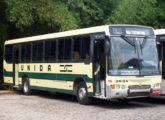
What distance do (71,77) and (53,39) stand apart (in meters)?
2.55

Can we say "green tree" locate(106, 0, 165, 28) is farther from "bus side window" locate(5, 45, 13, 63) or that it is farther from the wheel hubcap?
the wheel hubcap

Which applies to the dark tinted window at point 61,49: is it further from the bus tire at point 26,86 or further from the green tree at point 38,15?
the green tree at point 38,15

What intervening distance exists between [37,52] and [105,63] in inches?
254

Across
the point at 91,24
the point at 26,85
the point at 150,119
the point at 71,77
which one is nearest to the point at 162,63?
the point at 71,77

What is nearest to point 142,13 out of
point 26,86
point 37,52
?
point 26,86

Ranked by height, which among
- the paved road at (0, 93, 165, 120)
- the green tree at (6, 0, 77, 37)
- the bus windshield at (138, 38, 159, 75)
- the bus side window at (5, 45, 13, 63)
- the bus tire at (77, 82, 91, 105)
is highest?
the green tree at (6, 0, 77, 37)

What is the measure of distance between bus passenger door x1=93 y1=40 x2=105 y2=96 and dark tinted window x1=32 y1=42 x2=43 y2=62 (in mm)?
5093

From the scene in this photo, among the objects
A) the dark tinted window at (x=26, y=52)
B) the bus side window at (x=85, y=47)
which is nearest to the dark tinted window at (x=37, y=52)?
the dark tinted window at (x=26, y=52)

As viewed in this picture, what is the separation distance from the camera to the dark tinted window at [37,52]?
20.9m

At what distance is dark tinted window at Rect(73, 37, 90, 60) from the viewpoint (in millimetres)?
16828

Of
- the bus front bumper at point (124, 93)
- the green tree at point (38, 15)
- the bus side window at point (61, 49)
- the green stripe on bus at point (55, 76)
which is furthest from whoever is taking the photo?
the green tree at point (38, 15)

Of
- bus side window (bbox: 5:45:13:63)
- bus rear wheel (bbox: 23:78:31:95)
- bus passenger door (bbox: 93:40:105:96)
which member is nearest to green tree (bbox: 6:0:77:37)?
bus side window (bbox: 5:45:13:63)

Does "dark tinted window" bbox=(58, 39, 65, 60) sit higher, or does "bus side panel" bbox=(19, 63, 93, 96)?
"dark tinted window" bbox=(58, 39, 65, 60)

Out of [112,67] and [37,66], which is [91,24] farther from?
[112,67]
